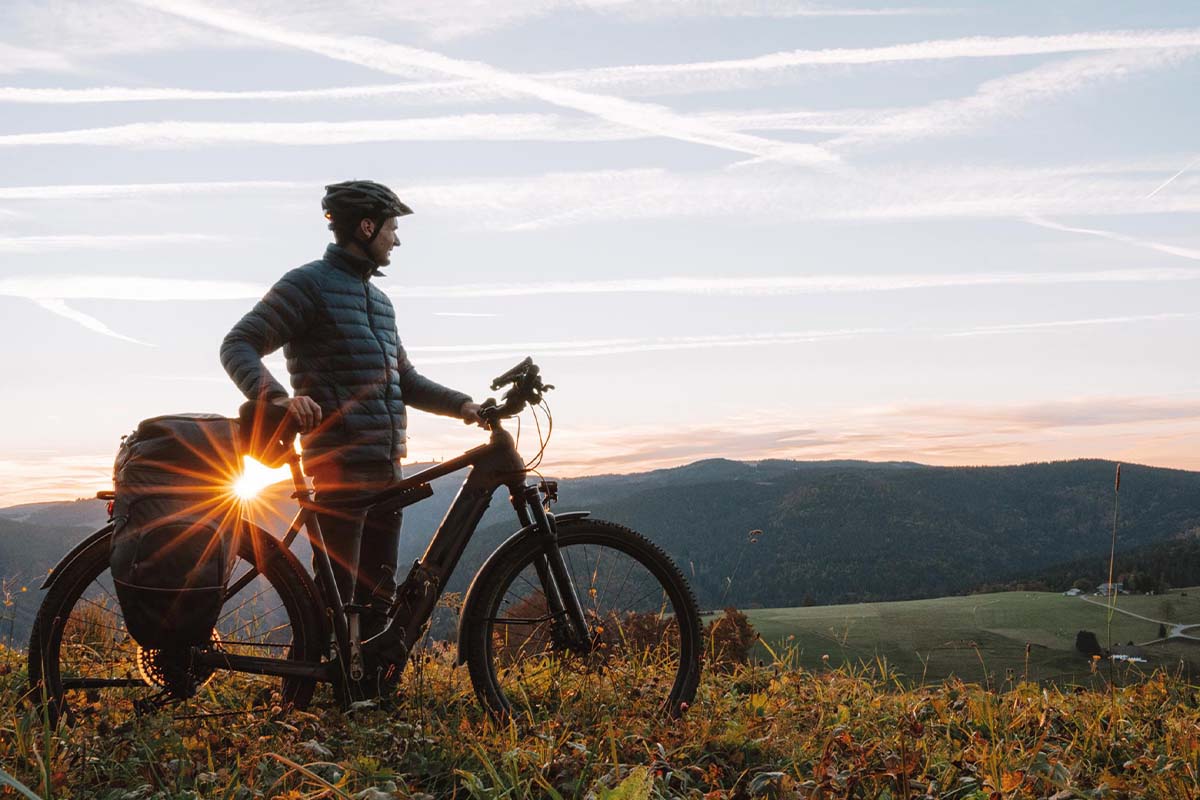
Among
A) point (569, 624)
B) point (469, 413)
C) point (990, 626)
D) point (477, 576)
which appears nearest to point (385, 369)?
point (469, 413)

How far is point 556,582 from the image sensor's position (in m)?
4.36

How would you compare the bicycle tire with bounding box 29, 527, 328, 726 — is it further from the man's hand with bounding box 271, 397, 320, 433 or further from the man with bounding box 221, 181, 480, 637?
the man's hand with bounding box 271, 397, 320, 433

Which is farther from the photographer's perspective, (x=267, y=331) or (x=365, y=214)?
(x=365, y=214)

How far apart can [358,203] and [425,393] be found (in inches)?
39.8

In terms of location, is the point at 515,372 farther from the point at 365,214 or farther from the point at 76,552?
the point at 76,552

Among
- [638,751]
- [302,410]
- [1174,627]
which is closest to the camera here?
[638,751]

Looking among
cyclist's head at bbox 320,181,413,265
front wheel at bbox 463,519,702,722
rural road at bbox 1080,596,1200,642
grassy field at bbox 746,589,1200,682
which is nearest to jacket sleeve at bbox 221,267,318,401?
cyclist's head at bbox 320,181,413,265

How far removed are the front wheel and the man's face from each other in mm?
1617

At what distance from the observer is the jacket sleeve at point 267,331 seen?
4.25 m

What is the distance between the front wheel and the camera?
428cm

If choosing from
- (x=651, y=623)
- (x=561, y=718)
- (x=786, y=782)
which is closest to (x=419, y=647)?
(x=561, y=718)

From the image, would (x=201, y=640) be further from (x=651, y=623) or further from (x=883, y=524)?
(x=883, y=524)

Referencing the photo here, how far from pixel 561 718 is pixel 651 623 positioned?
37.1 inches

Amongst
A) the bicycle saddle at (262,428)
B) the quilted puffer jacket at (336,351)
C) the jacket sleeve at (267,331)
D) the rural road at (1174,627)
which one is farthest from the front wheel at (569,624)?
the rural road at (1174,627)
